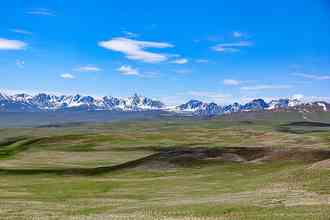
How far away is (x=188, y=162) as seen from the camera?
106000mm

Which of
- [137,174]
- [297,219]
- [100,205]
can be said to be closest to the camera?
[297,219]

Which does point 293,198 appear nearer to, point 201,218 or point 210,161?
point 201,218

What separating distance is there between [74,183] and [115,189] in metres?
10.4

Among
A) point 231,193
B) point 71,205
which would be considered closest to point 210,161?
point 231,193

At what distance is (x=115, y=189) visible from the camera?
73875mm

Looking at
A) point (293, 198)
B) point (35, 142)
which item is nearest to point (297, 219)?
point (293, 198)

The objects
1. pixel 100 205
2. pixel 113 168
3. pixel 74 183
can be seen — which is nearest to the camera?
pixel 100 205

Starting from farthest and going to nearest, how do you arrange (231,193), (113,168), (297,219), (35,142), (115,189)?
1. (35,142)
2. (113,168)
3. (115,189)
4. (231,193)
5. (297,219)

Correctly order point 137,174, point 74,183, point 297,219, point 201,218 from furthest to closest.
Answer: point 137,174 → point 74,183 → point 201,218 → point 297,219

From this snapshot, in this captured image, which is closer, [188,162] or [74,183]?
[74,183]

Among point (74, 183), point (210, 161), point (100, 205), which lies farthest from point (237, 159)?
point (100, 205)

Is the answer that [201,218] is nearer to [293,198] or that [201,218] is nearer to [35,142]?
[293,198]

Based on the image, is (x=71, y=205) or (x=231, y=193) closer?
(x=71, y=205)

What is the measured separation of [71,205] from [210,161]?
53270mm
